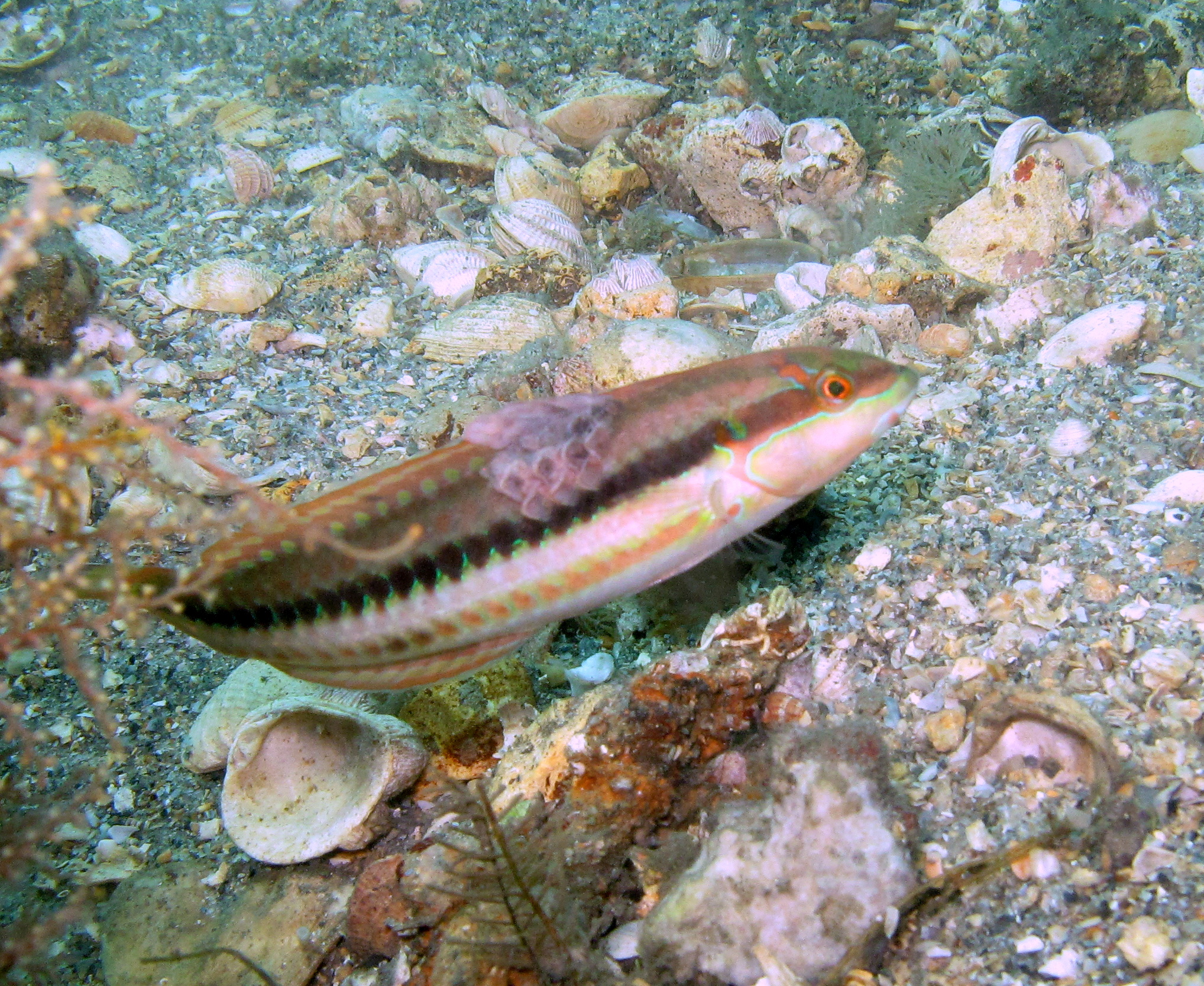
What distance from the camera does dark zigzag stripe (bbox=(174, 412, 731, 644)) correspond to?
2436mm

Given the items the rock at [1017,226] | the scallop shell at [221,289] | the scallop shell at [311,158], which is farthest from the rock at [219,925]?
the scallop shell at [311,158]

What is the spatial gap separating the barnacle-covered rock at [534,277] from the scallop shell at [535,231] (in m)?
0.16

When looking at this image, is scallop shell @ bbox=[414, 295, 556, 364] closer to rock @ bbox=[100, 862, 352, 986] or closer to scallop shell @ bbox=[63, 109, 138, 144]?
rock @ bbox=[100, 862, 352, 986]

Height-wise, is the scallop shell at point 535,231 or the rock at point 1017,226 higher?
the rock at point 1017,226

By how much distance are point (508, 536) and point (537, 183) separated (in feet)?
19.4

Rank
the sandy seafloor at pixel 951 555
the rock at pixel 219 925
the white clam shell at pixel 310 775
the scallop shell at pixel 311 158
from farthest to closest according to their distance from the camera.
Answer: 1. the scallop shell at pixel 311 158
2. the white clam shell at pixel 310 775
3. the rock at pixel 219 925
4. the sandy seafloor at pixel 951 555

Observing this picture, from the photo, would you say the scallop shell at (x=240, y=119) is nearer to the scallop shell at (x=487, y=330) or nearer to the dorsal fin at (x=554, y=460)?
the scallop shell at (x=487, y=330)

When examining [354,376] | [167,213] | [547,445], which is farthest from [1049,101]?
[167,213]

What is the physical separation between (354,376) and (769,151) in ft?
14.8

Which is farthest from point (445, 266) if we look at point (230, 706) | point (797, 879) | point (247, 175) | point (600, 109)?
point (797, 879)

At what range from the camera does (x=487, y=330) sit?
5.83 meters

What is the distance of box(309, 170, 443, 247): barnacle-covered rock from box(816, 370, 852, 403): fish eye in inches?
236

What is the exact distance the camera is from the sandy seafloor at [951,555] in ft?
7.66

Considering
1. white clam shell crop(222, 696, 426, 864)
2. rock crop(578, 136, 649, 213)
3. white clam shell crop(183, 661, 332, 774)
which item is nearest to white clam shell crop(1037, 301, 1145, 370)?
white clam shell crop(222, 696, 426, 864)
